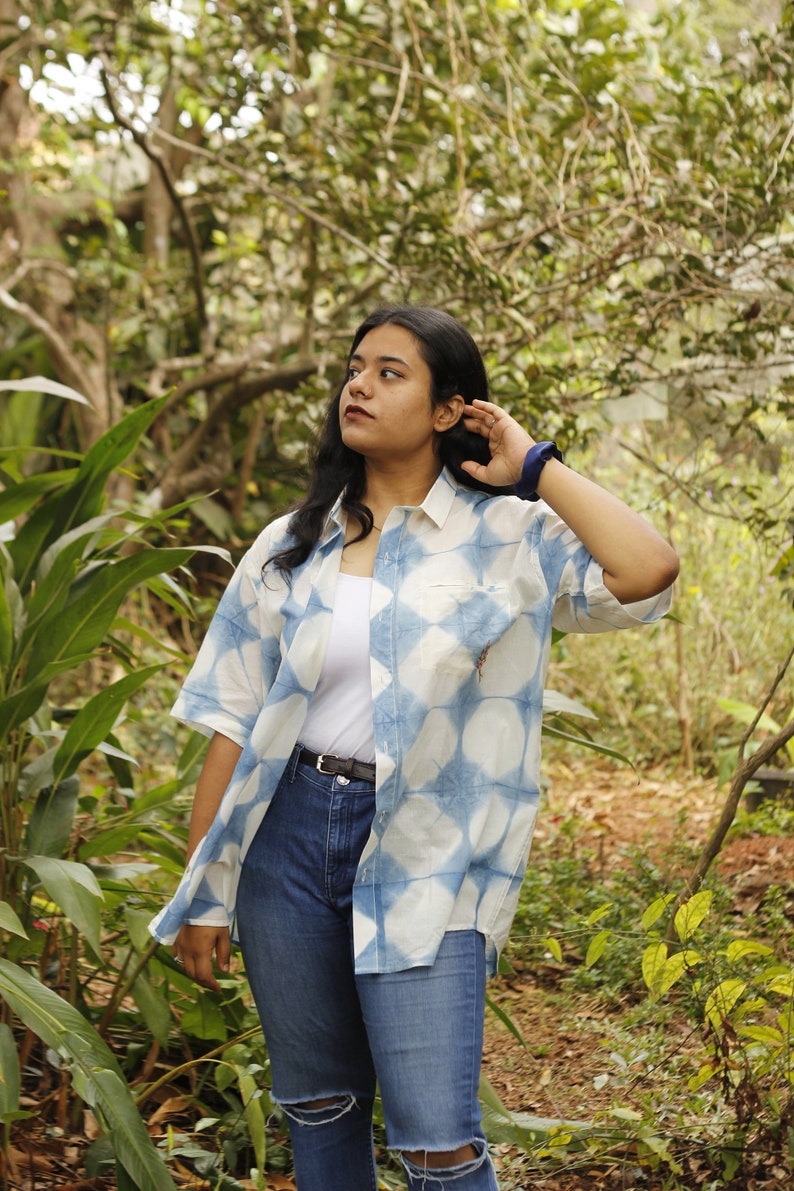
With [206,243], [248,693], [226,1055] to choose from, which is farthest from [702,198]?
[206,243]

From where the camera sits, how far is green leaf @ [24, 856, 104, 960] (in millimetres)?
1985

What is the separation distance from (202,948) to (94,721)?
62 cm

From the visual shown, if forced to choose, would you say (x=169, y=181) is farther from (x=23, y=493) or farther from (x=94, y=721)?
(x=94, y=721)

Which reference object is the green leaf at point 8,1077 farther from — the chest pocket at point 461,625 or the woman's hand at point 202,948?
the chest pocket at point 461,625

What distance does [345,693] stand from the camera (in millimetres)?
1765

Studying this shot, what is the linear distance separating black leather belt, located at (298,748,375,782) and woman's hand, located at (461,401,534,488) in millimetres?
479

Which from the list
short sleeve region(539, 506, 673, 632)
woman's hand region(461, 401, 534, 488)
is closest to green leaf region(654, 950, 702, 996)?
short sleeve region(539, 506, 673, 632)

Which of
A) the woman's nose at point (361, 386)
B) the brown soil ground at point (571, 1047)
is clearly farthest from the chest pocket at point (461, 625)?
the brown soil ground at point (571, 1047)

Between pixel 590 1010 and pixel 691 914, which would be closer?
pixel 691 914

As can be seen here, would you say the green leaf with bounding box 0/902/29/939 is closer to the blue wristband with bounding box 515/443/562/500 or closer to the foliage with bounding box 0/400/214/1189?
the foliage with bounding box 0/400/214/1189

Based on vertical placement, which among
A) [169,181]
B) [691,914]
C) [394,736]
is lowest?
[691,914]

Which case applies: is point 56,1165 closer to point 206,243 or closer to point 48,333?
point 48,333

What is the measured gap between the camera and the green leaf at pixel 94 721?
226cm

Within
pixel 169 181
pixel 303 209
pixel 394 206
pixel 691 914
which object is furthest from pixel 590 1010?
pixel 169 181
